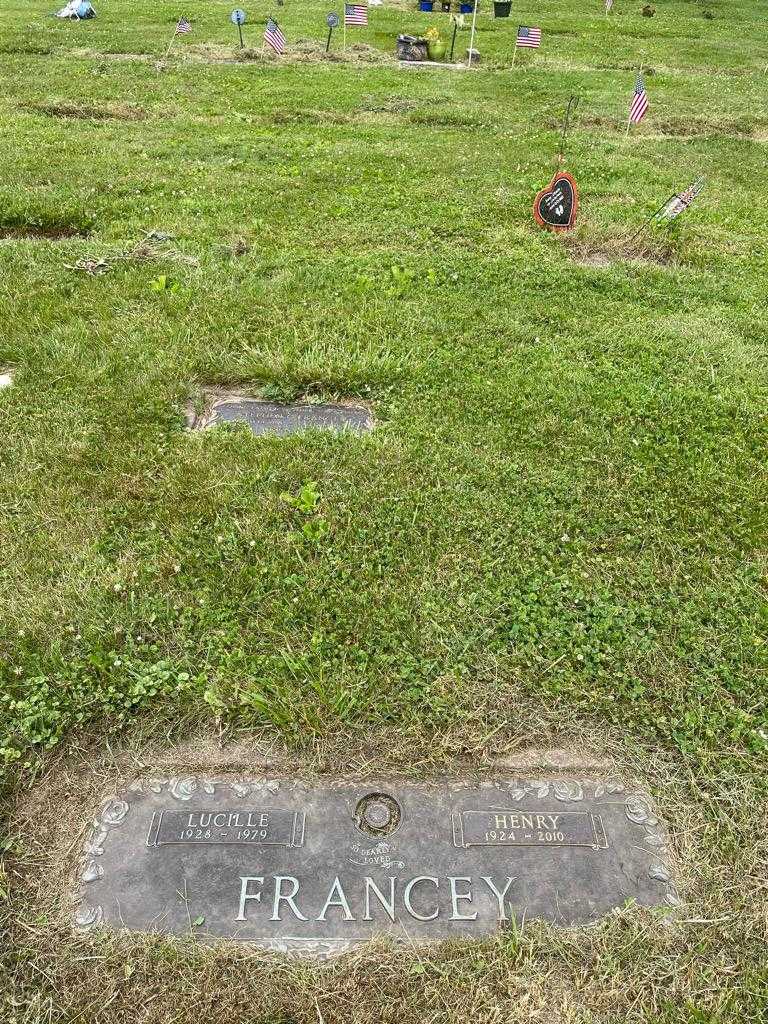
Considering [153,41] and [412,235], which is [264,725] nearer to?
[412,235]

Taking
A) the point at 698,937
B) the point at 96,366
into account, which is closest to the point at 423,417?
the point at 96,366

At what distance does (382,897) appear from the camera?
8.64 feet

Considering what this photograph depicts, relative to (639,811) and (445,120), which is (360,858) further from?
(445,120)

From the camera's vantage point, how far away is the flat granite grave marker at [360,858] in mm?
2578

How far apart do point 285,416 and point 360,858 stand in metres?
3.15

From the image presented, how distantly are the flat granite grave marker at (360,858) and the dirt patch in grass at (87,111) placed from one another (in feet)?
39.7

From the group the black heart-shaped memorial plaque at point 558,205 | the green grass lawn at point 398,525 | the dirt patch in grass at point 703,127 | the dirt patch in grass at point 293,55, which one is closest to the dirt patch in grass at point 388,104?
the dirt patch in grass at point 293,55

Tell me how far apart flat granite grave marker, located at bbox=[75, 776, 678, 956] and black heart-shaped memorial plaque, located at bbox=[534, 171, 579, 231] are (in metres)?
6.46

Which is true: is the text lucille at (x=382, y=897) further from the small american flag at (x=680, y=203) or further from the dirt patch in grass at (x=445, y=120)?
the dirt patch in grass at (x=445, y=120)

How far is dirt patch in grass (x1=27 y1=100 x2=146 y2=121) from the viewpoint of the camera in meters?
11.4

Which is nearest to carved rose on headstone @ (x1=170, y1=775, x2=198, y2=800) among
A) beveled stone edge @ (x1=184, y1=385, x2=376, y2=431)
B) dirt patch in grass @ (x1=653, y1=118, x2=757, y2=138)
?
beveled stone edge @ (x1=184, y1=385, x2=376, y2=431)

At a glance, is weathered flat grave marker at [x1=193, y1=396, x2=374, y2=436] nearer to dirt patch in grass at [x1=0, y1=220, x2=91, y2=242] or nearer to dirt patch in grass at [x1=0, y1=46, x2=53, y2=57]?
dirt patch in grass at [x1=0, y1=220, x2=91, y2=242]

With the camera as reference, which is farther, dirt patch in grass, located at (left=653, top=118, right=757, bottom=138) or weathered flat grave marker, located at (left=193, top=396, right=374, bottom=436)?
dirt patch in grass, located at (left=653, top=118, right=757, bottom=138)

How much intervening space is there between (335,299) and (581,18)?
2331cm
